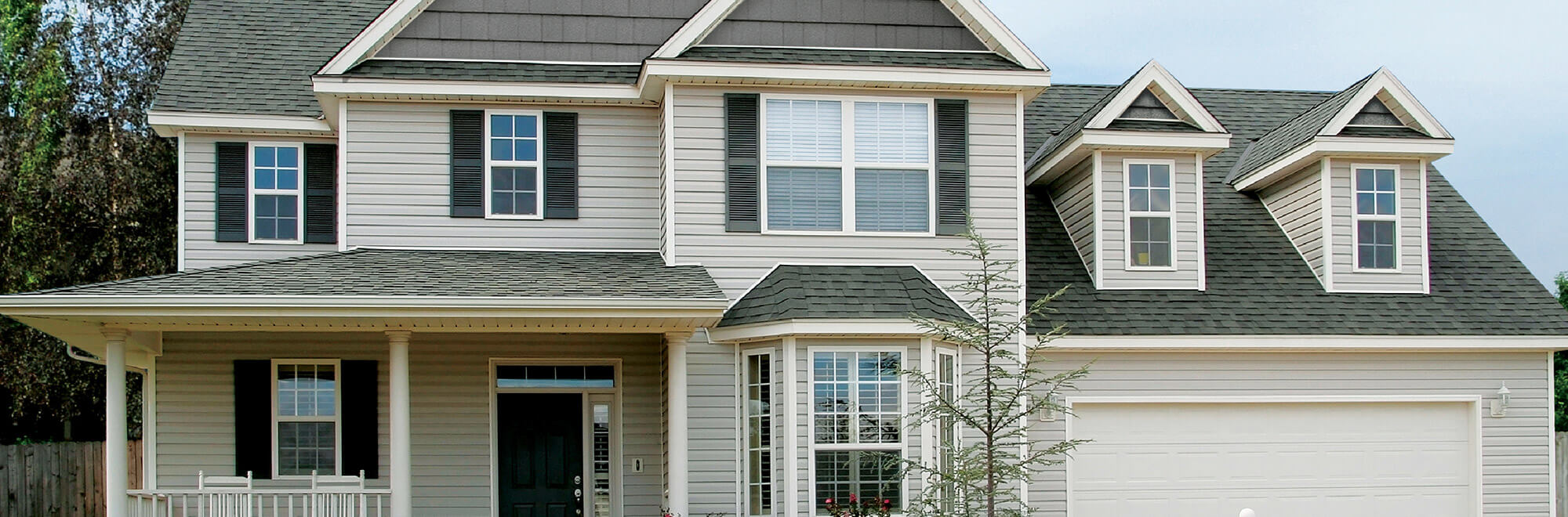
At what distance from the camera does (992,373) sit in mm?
10234

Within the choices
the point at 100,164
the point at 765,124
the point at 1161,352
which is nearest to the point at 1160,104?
the point at 1161,352

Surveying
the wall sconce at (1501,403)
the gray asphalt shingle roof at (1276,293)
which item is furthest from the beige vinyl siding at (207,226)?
the wall sconce at (1501,403)

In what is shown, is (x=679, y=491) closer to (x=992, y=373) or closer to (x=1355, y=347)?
(x=992, y=373)

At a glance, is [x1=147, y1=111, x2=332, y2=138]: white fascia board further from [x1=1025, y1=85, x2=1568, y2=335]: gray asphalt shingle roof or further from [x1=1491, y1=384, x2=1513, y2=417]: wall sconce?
[x1=1491, y1=384, x2=1513, y2=417]: wall sconce

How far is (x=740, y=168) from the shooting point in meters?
12.8

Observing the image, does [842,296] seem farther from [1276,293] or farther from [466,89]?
[1276,293]

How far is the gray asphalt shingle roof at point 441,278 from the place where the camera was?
435 inches

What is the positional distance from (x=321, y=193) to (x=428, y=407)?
2.52 m

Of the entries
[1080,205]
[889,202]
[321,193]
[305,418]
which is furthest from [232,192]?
[1080,205]

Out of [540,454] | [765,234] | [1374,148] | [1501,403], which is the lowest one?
[540,454]

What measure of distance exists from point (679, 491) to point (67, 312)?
4.97 metres

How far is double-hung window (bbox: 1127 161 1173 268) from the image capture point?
14.3 m

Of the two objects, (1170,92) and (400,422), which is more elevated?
(1170,92)

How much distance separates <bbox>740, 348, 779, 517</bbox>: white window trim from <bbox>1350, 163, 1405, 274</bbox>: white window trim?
21.5 ft
